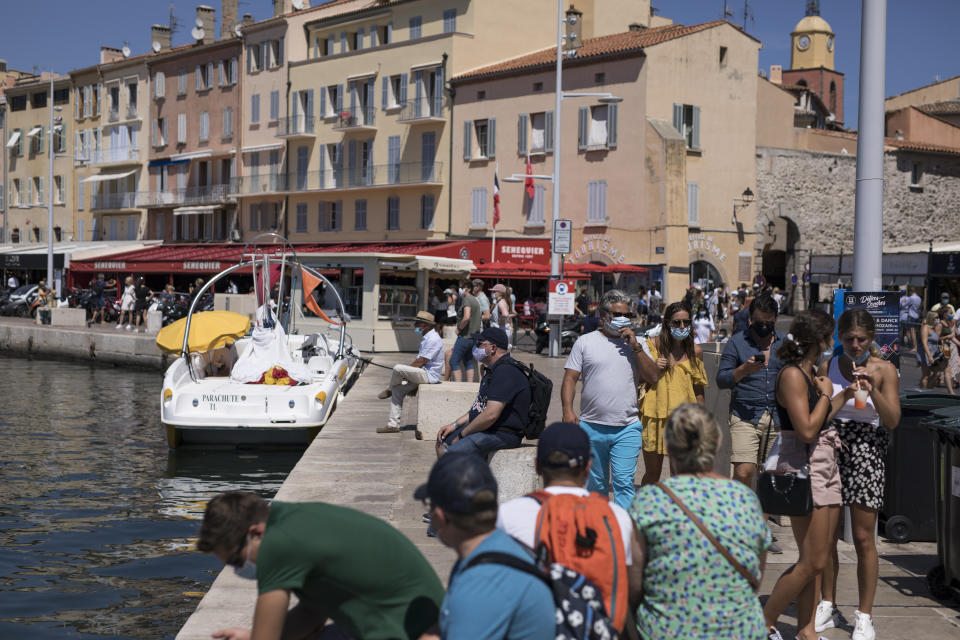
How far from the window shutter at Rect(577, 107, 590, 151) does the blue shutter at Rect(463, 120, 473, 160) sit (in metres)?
5.27

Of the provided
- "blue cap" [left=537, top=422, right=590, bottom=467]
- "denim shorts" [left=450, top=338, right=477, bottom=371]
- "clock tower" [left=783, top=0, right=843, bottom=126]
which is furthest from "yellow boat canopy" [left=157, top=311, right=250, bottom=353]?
"clock tower" [left=783, top=0, right=843, bottom=126]

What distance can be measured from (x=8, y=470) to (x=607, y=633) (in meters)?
13.5

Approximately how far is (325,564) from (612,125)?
36439mm

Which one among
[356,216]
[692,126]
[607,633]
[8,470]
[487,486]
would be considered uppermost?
[692,126]

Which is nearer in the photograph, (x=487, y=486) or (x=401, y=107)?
(x=487, y=486)

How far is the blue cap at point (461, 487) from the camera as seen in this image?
3.50 meters

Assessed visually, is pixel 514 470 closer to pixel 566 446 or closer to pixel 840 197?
pixel 566 446

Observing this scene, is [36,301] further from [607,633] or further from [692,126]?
[607,633]

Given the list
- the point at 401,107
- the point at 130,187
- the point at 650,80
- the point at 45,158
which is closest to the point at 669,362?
the point at 650,80

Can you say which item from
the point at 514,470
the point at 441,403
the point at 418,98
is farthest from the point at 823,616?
the point at 418,98

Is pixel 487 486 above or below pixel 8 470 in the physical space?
above

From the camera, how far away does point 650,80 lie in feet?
125

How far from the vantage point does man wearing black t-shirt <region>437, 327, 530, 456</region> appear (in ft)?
25.0

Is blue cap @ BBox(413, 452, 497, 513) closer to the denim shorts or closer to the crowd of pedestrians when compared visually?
the crowd of pedestrians
